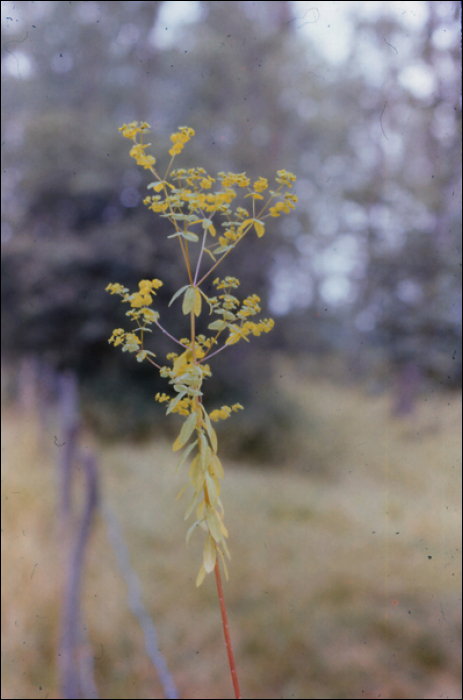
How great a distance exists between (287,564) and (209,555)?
734 millimetres

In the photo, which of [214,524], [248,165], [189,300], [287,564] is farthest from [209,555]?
[248,165]

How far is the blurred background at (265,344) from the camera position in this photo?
4.50 feet

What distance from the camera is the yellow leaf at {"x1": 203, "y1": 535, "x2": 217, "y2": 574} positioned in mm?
743

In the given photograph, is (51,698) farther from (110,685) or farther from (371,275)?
(371,275)

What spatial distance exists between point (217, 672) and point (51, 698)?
44cm

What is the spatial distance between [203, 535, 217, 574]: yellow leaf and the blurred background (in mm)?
651

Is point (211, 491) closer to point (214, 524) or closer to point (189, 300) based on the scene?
point (214, 524)

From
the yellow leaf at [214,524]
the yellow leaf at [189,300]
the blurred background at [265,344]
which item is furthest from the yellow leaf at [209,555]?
the blurred background at [265,344]

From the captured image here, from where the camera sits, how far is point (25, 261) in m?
1.41

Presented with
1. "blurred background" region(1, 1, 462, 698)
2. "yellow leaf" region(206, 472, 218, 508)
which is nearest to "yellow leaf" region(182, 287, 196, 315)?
"yellow leaf" region(206, 472, 218, 508)

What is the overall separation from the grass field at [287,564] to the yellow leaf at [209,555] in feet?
2.19

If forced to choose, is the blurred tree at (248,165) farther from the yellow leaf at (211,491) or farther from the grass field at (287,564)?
the yellow leaf at (211,491)

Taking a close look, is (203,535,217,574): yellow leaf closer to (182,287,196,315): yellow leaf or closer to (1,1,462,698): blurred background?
(182,287,196,315): yellow leaf

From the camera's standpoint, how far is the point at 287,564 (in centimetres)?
140
